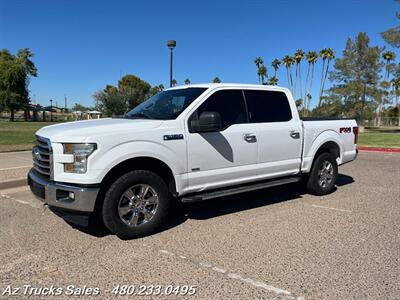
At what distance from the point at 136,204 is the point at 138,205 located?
0.03m

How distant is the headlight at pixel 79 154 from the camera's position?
4.40m

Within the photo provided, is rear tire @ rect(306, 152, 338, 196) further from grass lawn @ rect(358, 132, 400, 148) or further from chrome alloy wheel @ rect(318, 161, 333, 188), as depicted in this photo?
grass lawn @ rect(358, 132, 400, 148)

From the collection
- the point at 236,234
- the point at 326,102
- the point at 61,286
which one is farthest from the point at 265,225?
the point at 326,102

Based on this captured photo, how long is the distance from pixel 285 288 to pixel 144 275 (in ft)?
4.50

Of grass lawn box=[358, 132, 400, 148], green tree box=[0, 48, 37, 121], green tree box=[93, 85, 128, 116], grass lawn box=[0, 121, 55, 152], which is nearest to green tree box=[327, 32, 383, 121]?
grass lawn box=[358, 132, 400, 148]

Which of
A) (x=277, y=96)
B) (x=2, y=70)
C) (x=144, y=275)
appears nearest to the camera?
(x=144, y=275)

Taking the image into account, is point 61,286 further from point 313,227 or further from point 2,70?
point 2,70

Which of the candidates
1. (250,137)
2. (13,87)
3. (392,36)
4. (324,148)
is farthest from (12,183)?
(13,87)

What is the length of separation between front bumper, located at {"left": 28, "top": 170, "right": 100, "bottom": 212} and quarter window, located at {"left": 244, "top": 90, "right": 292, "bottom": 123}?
2792mm

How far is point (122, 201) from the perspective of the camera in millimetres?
4727

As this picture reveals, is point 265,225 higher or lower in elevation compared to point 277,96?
lower

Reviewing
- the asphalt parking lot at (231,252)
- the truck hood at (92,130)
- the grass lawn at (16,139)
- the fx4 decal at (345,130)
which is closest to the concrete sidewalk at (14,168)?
the asphalt parking lot at (231,252)

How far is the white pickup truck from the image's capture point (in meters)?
4.47

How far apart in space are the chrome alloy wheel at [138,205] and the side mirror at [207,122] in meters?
1.04
